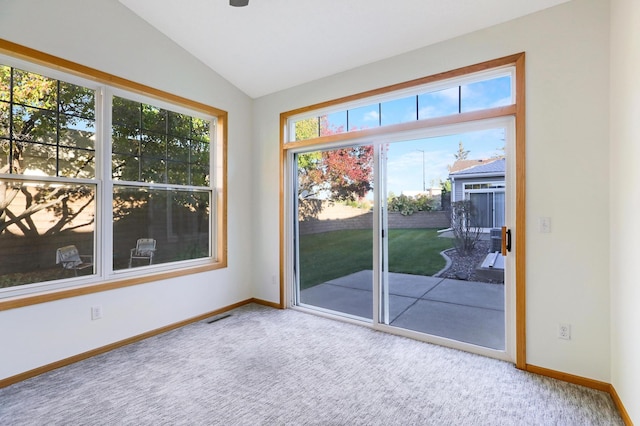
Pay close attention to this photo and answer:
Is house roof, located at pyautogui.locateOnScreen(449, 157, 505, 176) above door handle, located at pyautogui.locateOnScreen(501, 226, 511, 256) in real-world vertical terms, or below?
above

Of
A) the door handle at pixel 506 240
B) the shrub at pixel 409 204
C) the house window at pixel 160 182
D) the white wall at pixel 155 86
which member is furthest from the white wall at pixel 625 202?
the house window at pixel 160 182

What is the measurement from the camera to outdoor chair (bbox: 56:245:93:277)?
283 cm

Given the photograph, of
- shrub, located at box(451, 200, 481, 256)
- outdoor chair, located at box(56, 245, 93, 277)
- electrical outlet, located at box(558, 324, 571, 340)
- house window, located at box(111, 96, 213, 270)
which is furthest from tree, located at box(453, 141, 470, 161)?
outdoor chair, located at box(56, 245, 93, 277)

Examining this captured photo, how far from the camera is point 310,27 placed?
304 cm

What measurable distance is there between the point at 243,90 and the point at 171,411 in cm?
364

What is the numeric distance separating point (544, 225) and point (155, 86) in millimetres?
3835

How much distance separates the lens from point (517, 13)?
8.44 feet

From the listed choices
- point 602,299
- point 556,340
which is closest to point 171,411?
point 556,340

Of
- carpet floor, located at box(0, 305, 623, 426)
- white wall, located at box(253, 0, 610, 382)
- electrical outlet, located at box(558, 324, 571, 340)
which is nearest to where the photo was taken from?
carpet floor, located at box(0, 305, 623, 426)

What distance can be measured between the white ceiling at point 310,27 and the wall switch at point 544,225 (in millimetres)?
1634

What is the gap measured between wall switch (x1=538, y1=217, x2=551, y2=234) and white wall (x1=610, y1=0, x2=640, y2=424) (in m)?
0.37

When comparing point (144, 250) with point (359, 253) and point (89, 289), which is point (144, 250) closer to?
point (89, 289)

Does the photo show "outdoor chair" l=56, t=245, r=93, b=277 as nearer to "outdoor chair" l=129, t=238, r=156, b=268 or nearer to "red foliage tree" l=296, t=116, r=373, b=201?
"outdoor chair" l=129, t=238, r=156, b=268

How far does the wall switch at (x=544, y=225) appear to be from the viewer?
2.51 meters
